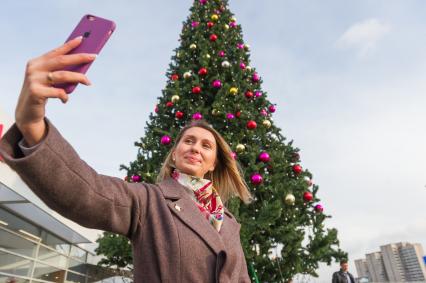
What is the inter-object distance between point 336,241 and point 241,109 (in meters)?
2.90

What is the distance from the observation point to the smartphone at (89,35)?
735 mm

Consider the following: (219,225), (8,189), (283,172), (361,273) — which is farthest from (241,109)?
(361,273)

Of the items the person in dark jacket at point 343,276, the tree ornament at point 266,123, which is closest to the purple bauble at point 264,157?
the tree ornament at point 266,123

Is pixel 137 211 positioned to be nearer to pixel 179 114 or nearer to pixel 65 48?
pixel 65 48

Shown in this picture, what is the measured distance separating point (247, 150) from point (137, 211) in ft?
13.2

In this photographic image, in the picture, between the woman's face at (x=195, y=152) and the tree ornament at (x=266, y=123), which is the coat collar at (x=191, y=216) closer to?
the woman's face at (x=195, y=152)

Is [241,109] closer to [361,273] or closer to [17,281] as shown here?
[17,281]

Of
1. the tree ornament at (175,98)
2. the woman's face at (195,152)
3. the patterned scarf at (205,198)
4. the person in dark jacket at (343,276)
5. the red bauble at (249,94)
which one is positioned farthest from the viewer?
the red bauble at (249,94)

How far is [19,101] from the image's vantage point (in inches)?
28.3

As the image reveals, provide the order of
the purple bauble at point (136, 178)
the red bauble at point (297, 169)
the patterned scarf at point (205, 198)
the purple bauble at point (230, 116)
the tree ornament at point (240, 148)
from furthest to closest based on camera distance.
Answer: the purple bauble at point (230, 116) < the red bauble at point (297, 169) < the tree ornament at point (240, 148) < the purple bauble at point (136, 178) < the patterned scarf at point (205, 198)

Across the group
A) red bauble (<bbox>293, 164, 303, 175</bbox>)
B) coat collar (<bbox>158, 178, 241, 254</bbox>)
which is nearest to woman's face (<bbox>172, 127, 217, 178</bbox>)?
coat collar (<bbox>158, 178, 241, 254</bbox>)

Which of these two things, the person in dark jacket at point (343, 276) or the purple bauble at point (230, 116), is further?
the person in dark jacket at point (343, 276)

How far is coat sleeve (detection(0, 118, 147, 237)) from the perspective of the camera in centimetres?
74

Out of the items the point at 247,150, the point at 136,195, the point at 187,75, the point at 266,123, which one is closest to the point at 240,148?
the point at 247,150
